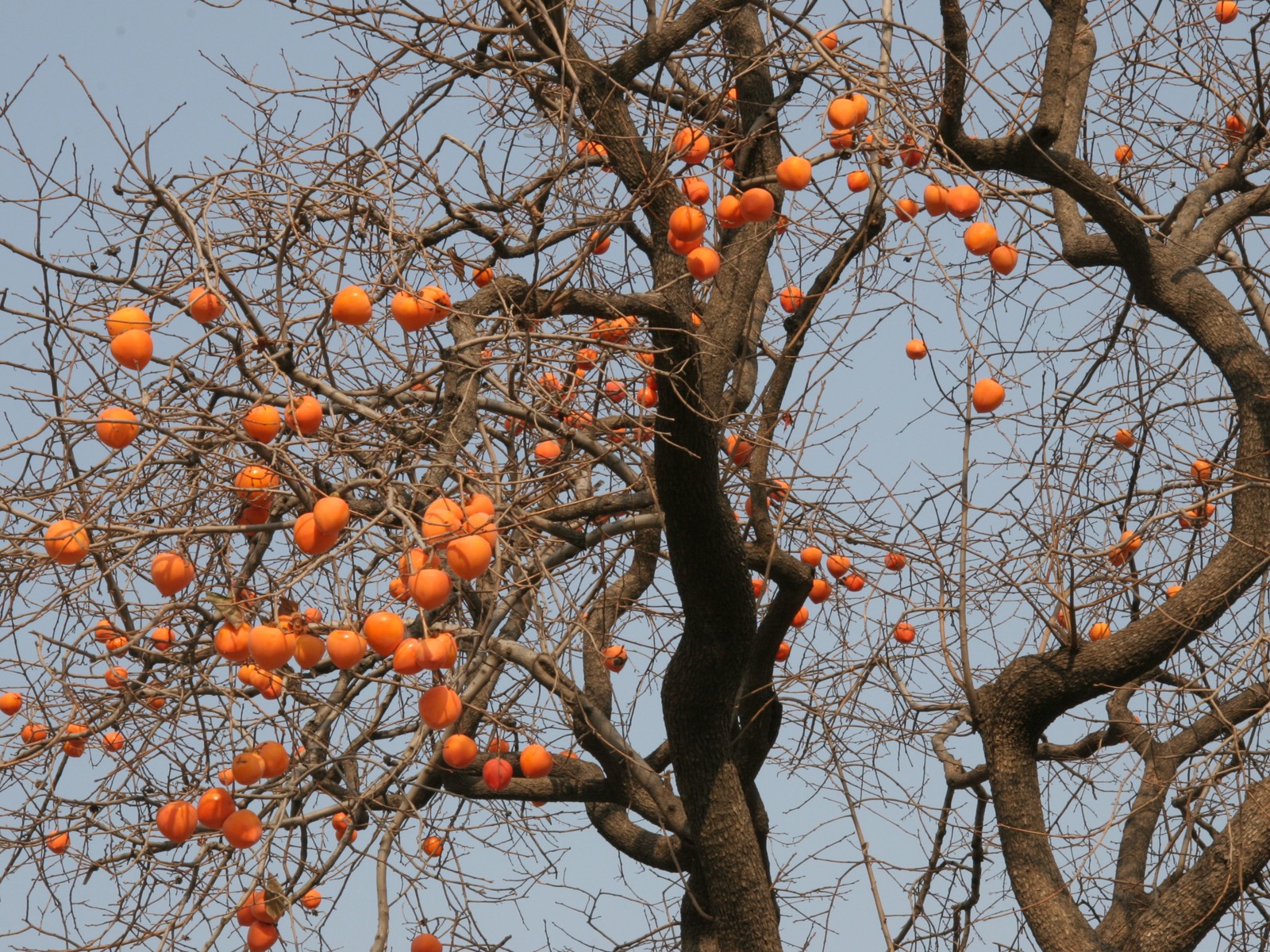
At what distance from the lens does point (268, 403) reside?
2756mm

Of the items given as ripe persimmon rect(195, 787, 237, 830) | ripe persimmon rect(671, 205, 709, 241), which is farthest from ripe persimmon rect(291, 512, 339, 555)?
ripe persimmon rect(671, 205, 709, 241)

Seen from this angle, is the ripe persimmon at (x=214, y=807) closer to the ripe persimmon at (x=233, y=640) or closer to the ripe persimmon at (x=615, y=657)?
the ripe persimmon at (x=233, y=640)

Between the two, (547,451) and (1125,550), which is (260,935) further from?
(1125,550)

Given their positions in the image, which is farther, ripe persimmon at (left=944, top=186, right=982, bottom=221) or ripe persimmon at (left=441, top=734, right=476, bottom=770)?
ripe persimmon at (left=944, top=186, right=982, bottom=221)

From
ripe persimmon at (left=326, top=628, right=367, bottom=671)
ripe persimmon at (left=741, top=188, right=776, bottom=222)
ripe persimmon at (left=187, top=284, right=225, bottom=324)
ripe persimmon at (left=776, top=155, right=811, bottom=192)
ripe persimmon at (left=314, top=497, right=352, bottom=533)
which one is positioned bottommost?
ripe persimmon at (left=326, top=628, right=367, bottom=671)

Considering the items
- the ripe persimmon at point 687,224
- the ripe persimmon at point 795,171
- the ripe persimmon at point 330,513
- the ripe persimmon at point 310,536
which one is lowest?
the ripe persimmon at point 330,513

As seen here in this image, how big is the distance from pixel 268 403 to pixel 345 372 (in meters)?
1.14

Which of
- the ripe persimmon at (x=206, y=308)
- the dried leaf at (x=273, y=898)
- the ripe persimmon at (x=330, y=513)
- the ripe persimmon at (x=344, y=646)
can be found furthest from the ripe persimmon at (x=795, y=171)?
the dried leaf at (x=273, y=898)

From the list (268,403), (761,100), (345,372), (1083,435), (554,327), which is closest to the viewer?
(268,403)

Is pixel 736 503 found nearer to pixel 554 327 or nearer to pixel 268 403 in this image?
pixel 554 327

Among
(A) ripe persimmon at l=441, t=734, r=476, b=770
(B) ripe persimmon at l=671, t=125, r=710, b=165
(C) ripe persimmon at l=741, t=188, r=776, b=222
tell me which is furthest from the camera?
(B) ripe persimmon at l=671, t=125, r=710, b=165

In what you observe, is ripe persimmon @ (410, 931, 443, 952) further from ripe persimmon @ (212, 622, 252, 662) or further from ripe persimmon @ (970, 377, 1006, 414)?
ripe persimmon @ (970, 377, 1006, 414)

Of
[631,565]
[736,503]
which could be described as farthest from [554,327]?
[631,565]

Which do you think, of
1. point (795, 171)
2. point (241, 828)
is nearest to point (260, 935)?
point (241, 828)
